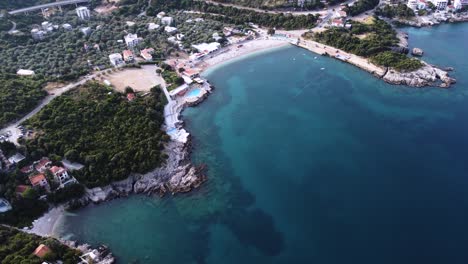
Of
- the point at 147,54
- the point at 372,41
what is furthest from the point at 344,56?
the point at 147,54

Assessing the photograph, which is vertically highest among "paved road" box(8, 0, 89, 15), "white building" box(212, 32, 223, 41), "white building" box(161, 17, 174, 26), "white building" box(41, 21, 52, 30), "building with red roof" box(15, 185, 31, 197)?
"paved road" box(8, 0, 89, 15)

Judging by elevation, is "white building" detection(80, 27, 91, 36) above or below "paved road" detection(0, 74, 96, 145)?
above

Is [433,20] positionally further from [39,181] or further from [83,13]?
[39,181]

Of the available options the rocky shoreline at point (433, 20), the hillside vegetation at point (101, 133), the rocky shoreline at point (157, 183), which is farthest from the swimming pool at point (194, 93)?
Answer: the rocky shoreline at point (433, 20)

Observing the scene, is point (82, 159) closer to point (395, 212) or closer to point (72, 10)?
point (395, 212)


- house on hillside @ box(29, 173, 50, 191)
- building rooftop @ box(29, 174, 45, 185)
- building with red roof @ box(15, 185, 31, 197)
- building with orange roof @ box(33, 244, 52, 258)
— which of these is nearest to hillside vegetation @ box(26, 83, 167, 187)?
house on hillside @ box(29, 173, 50, 191)

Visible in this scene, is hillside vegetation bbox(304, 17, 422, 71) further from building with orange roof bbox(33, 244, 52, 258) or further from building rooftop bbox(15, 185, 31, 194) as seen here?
building with orange roof bbox(33, 244, 52, 258)
